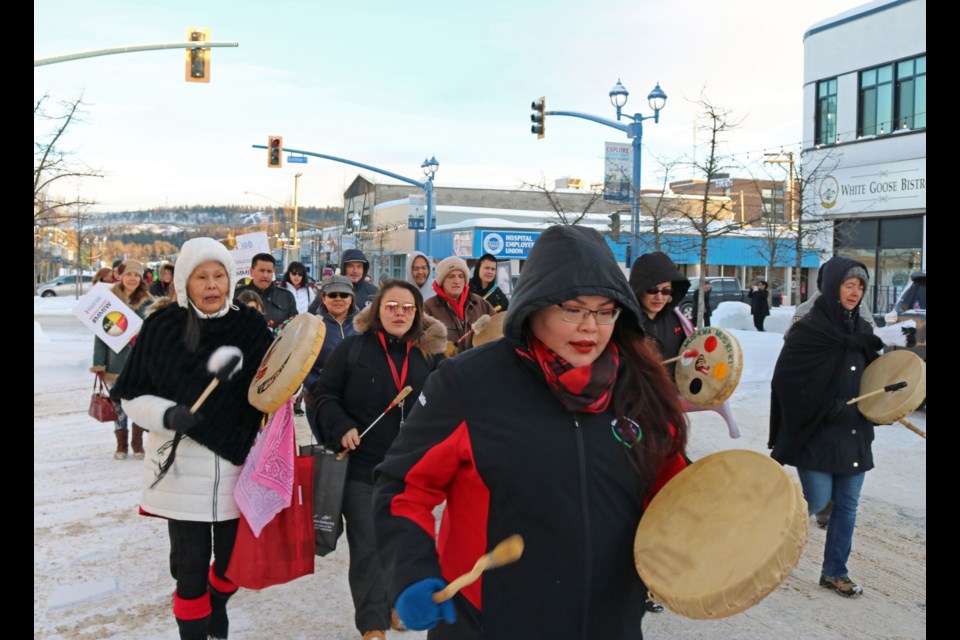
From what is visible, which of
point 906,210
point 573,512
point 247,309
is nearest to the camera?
point 573,512

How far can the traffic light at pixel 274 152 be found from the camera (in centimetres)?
2880

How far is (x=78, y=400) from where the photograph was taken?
13469mm

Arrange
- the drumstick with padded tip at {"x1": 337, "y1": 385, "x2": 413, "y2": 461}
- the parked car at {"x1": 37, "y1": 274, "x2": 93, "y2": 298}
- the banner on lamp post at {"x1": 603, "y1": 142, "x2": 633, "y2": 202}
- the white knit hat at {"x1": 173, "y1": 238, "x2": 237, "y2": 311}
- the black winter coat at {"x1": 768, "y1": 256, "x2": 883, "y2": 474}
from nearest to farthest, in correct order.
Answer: the white knit hat at {"x1": 173, "y1": 238, "x2": 237, "y2": 311}, the drumstick with padded tip at {"x1": 337, "y1": 385, "x2": 413, "y2": 461}, the black winter coat at {"x1": 768, "y1": 256, "x2": 883, "y2": 474}, the banner on lamp post at {"x1": 603, "y1": 142, "x2": 633, "y2": 202}, the parked car at {"x1": 37, "y1": 274, "x2": 93, "y2": 298}

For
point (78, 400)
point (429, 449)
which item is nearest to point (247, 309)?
point (429, 449)

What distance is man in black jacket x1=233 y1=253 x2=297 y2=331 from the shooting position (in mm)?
10406

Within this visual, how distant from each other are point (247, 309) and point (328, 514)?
1137 mm

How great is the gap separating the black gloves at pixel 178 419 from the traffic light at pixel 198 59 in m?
15.3

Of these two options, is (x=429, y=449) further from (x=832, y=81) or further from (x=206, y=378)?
(x=832, y=81)

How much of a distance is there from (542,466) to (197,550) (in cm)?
236

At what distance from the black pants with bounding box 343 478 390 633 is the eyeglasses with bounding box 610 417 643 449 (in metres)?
2.33

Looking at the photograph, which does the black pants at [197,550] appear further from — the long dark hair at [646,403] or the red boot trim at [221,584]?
the long dark hair at [646,403]

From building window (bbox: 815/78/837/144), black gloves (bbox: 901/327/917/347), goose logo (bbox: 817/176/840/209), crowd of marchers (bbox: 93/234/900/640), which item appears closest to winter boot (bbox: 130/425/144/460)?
crowd of marchers (bbox: 93/234/900/640)

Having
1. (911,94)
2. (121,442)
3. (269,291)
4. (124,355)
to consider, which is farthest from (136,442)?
(911,94)

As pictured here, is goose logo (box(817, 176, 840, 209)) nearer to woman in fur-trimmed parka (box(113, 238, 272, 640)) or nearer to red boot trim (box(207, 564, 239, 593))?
woman in fur-trimmed parka (box(113, 238, 272, 640))
